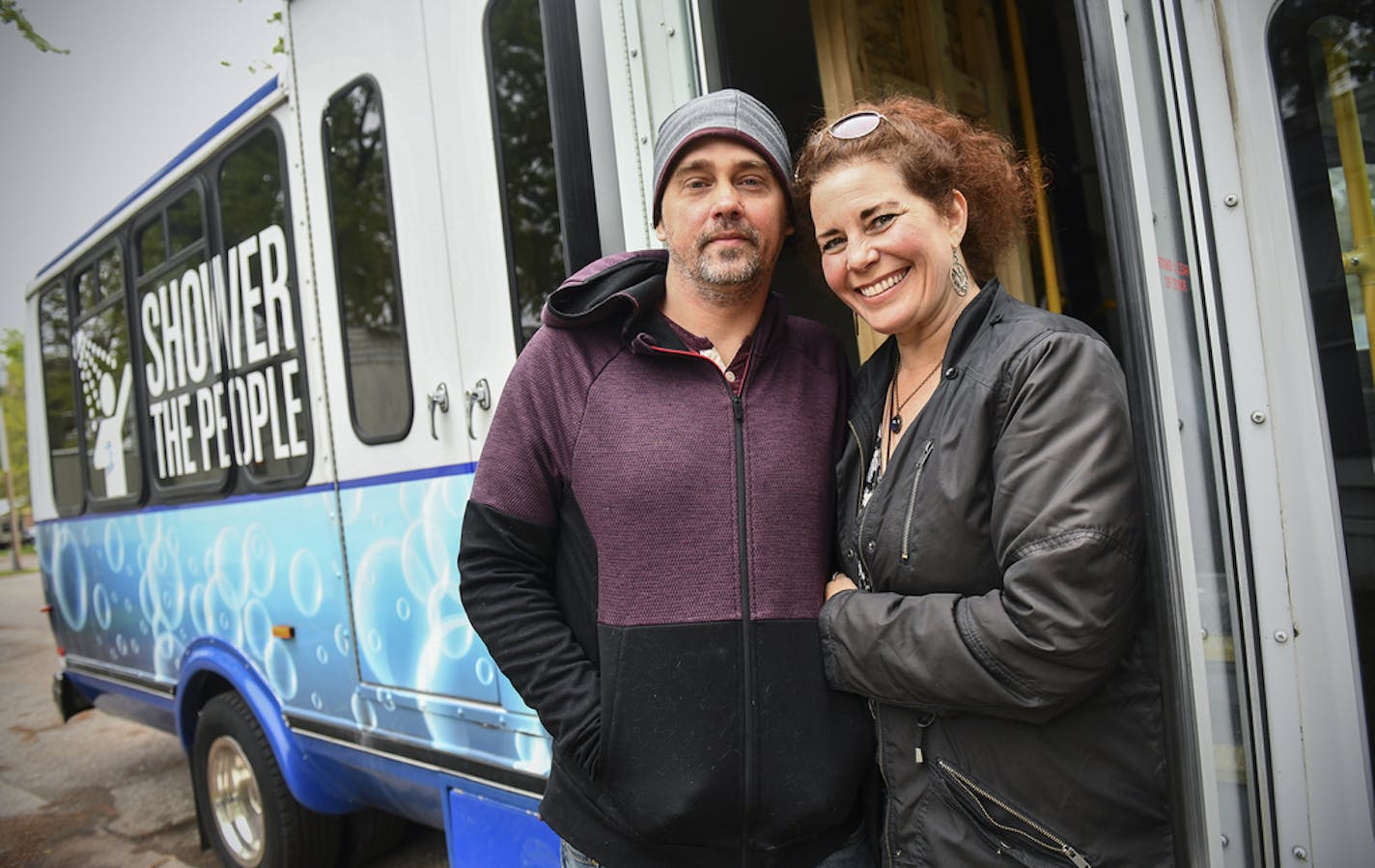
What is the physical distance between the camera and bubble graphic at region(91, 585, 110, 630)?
14.6 feet

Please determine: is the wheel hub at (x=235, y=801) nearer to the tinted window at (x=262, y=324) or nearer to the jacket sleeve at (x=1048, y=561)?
the tinted window at (x=262, y=324)

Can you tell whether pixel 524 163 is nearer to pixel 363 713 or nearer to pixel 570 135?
pixel 570 135

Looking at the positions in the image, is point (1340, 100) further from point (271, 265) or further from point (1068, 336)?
point (271, 265)

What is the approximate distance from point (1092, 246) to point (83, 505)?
16.9 ft

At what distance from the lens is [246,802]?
3.64 m

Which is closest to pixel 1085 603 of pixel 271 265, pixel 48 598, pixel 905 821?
pixel 905 821

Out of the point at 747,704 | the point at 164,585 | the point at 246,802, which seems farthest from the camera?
the point at 164,585

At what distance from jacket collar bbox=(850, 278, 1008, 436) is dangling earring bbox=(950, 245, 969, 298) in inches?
1.5

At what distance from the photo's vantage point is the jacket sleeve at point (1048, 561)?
1.13m

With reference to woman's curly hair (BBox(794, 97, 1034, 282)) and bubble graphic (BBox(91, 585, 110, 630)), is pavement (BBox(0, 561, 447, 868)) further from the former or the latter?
woman's curly hair (BBox(794, 97, 1034, 282))

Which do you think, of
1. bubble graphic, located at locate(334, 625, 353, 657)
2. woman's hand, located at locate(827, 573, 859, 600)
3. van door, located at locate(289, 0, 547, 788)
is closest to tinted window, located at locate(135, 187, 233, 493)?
van door, located at locate(289, 0, 547, 788)

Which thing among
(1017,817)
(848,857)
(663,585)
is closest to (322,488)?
(663,585)

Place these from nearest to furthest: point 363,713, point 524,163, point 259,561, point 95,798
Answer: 1. point 524,163
2. point 363,713
3. point 259,561
4. point 95,798

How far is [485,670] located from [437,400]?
725 mm
